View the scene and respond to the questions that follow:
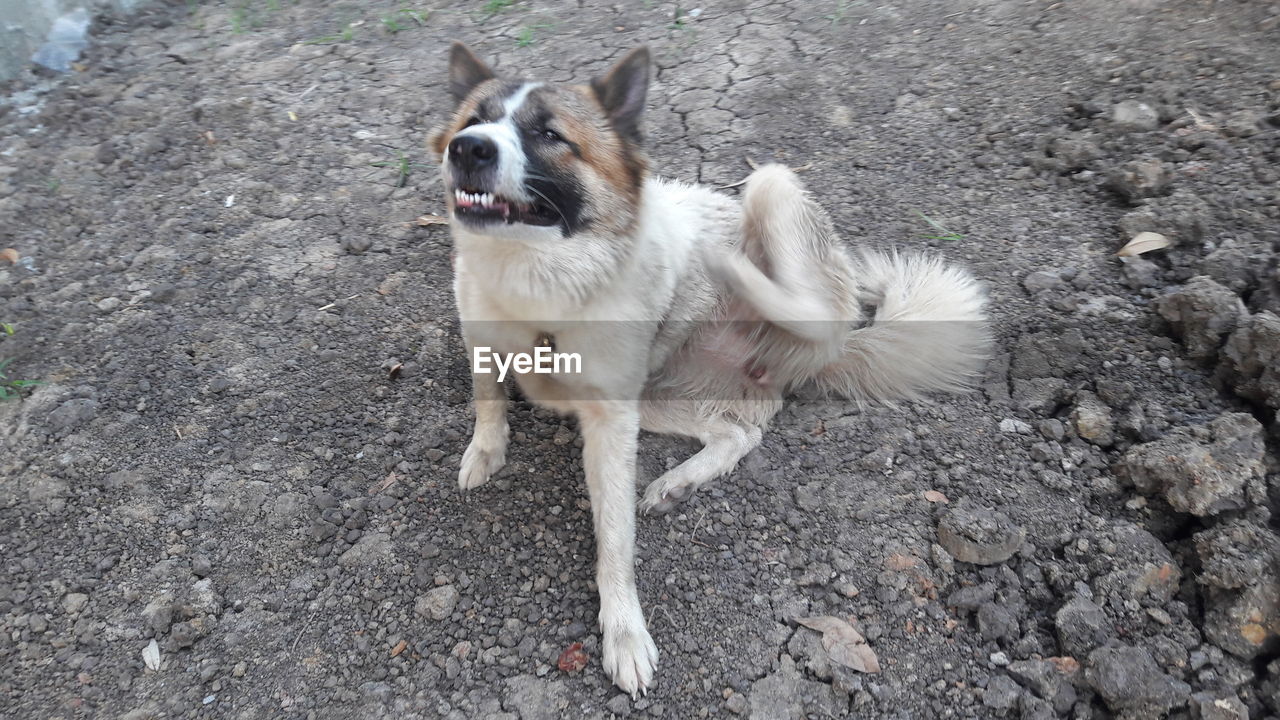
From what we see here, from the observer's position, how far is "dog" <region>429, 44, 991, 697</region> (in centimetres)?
199

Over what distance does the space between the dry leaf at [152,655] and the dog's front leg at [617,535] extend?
45.2 inches

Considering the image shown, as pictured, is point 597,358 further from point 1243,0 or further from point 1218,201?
point 1243,0

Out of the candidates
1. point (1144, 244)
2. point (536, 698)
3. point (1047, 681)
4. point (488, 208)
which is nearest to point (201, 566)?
point (536, 698)

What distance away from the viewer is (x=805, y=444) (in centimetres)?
247

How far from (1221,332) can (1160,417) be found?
0.35 meters

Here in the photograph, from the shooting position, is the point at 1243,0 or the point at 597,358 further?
the point at 1243,0

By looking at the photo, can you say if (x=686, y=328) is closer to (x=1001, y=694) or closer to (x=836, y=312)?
(x=836, y=312)

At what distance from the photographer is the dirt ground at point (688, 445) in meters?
1.89

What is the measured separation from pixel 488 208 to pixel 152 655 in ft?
4.76

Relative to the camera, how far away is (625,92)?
2.15 meters

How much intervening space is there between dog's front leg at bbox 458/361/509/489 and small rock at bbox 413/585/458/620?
36 cm

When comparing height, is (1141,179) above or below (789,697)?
above

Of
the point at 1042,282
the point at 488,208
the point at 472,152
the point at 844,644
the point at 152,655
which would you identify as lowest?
the point at 152,655

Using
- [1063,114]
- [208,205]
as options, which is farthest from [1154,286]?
[208,205]
